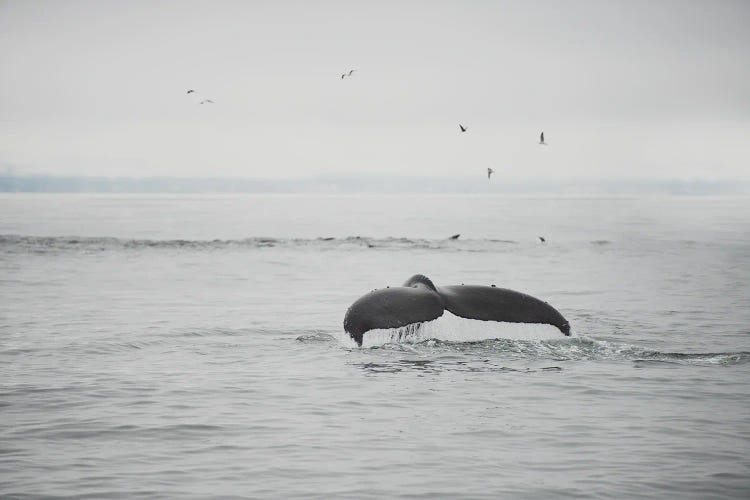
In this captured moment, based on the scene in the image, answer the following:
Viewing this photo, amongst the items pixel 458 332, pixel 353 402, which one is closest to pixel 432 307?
pixel 353 402

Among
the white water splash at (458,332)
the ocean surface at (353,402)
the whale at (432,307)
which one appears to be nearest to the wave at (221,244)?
the ocean surface at (353,402)

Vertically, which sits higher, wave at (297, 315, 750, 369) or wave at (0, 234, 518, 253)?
wave at (297, 315, 750, 369)

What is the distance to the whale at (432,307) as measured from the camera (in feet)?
36.3

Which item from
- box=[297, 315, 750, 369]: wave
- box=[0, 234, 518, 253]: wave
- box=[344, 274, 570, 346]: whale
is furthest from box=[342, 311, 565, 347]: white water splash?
box=[0, 234, 518, 253]: wave

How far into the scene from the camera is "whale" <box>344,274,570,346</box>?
11.1 meters

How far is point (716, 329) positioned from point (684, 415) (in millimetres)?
6706

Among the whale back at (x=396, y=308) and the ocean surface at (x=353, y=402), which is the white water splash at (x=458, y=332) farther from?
the whale back at (x=396, y=308)

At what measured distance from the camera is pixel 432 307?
435 inches

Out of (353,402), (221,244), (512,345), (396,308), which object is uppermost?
(396,308)

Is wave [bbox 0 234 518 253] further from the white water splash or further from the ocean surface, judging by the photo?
the white water splash

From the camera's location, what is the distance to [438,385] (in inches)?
413

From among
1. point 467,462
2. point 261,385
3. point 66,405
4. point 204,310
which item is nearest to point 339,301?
point 204,310

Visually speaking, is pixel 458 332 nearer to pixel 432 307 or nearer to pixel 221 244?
pixel 432 307

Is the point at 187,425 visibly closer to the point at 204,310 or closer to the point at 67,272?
the point at 204,310
